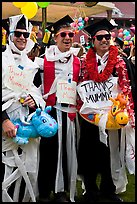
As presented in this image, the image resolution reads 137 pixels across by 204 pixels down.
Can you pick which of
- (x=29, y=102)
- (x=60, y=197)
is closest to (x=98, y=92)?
(x=29, y=102)

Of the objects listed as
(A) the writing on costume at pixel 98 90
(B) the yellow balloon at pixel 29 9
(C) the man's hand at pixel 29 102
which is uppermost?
(B) the yellow balloon at pixel 29 9

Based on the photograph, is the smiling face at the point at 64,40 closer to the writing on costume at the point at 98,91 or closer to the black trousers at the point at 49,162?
the writing on costume at the point at 98,91

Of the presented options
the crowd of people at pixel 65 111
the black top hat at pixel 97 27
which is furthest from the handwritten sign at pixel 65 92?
the black top hat at pixel 97 27

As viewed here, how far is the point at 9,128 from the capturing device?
3.44 m

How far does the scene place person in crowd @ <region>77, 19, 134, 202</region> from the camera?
12.5 feet

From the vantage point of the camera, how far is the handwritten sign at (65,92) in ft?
12.5

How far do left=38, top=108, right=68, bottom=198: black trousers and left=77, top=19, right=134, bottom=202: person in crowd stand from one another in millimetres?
201

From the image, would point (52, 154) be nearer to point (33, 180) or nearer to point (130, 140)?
point (33, 180)

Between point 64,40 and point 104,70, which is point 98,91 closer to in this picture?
point 104,70

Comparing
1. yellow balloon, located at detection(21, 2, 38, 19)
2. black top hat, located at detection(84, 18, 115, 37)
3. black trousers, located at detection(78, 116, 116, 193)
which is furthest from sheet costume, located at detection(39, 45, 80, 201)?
yellow balloon, located at detection(21, 2, 38, 19)

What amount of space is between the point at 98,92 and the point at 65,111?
1.16 feet

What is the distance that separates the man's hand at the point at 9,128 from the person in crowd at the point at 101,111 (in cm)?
69

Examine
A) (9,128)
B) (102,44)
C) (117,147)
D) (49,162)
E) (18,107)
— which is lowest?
(49,162)

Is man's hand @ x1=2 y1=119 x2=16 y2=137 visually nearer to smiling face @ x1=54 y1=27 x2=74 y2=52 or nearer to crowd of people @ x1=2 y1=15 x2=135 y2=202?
crowd of people @ x1=2 y1=15 x2=135 y2=202
